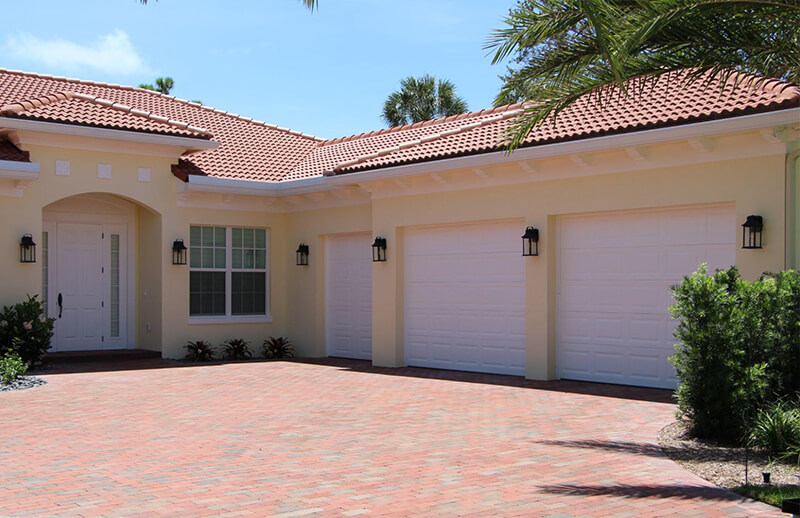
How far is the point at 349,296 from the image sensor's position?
59.7 ft

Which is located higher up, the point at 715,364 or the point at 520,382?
the point at 715,364

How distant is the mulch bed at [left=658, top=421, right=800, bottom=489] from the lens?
6984mm

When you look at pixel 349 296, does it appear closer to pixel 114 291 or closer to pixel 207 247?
pixel 207 247

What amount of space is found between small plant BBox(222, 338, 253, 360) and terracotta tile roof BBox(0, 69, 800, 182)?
357 centimetres

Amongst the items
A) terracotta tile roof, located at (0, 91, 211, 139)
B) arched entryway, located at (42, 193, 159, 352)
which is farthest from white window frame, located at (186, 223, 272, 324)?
terracotta tile roof, located at (0, 91, 211, 139)

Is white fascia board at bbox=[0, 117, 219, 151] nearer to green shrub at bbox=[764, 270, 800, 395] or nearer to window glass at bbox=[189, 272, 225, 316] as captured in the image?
window glass at bbox=[189, 272, 225, 316]

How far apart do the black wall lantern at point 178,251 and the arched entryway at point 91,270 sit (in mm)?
1306

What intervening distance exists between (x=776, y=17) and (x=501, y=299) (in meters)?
7.21

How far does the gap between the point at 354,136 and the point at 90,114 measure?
773 cm

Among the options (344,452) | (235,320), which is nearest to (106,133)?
(235,320)

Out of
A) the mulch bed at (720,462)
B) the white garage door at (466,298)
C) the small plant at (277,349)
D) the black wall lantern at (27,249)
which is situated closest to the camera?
the mulch bed at (720,462)

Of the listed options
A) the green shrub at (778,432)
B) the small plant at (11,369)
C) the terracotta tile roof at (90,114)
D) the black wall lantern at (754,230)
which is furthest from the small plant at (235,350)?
the green shrub at (778,432)

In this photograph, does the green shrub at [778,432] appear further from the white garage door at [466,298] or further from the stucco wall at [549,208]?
the white garage door at [466,298]

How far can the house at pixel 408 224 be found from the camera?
12.0 m
